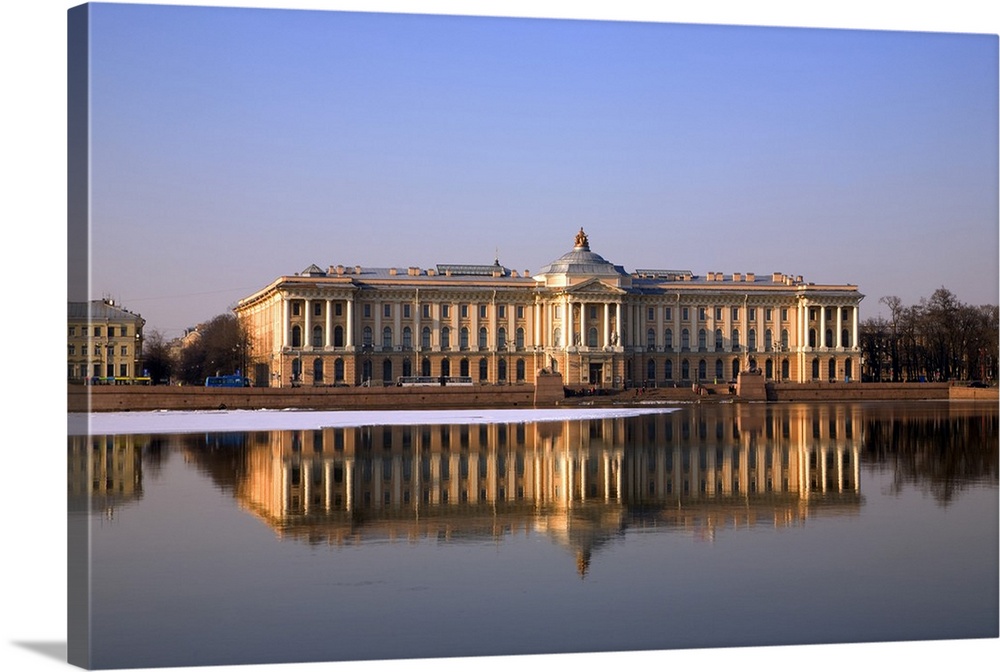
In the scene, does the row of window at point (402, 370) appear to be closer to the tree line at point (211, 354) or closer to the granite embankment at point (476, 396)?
the tree line at point (211, 354)

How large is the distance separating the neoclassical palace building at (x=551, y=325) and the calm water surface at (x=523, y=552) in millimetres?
47038

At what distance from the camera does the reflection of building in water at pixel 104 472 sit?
10711 mm

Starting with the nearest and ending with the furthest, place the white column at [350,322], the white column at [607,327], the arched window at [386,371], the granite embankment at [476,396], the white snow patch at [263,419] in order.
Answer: the white snow patch at [263,419] → the granite embankment at [476,396] → the white column at [350,322] → the arched window at [386,371] → the white column at [607,327]

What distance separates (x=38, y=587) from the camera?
12922 millimetres

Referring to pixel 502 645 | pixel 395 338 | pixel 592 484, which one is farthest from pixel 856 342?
pixel 502 645

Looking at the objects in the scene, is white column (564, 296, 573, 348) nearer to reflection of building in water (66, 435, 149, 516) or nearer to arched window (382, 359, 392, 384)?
arched window (382, 359, 392, 384)

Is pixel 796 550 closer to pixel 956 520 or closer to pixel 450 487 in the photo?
pixel 956 520

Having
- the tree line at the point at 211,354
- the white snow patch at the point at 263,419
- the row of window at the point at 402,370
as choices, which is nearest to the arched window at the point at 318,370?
the row of window at the point at 402,370

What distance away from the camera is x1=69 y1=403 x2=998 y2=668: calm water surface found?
36.9ft

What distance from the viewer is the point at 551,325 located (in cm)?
8225

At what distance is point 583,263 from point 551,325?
439cm

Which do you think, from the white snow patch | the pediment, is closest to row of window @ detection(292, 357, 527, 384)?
the pediment

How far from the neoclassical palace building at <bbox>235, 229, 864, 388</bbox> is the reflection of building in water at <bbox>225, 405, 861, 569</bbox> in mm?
37713

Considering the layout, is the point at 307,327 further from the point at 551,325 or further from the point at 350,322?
the point at 551,325
